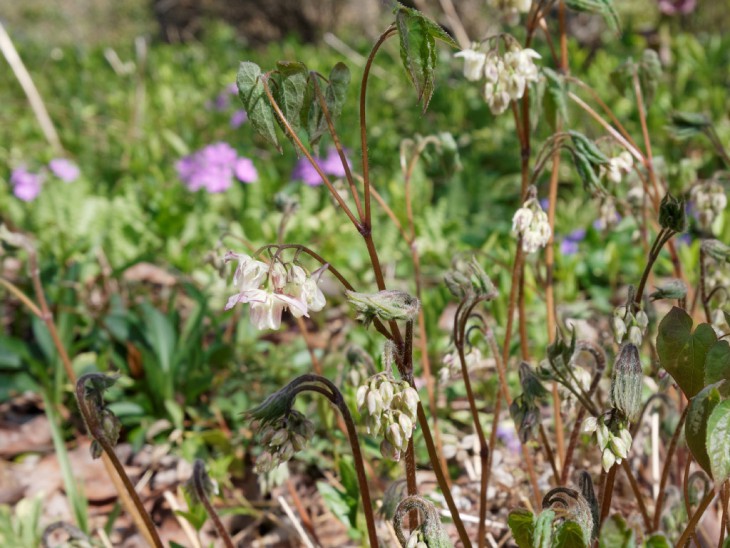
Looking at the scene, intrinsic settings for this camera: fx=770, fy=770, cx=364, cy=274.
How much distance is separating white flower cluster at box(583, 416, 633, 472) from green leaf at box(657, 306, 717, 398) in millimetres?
113

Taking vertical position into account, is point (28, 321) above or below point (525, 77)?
above

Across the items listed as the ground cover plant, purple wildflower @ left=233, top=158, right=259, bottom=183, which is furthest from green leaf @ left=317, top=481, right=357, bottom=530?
purple wildflower @ left=233, top=158, right=259, bottom=183

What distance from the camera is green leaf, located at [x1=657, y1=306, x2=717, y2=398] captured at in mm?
1038

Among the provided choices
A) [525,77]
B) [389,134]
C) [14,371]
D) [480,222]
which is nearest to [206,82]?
[389,134]

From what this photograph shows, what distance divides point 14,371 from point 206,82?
12.1 ft

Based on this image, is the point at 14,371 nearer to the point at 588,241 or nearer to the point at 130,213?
the point at 130,213

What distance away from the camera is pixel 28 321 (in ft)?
10.2

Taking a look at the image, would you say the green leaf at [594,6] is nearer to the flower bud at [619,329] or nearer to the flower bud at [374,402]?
the flower bud at [619,329]

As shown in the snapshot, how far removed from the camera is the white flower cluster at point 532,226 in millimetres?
1299

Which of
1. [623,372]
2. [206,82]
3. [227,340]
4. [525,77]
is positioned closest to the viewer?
[623,372]

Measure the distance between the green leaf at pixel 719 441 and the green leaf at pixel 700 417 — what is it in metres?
0.05

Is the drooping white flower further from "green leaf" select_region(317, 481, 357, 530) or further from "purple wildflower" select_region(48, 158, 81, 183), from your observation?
"purple wildflower" select_region(48, 158, 81, 183)

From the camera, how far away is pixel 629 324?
118 centimetres

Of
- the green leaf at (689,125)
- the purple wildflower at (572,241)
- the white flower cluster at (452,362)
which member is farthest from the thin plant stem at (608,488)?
the purple wildflower at (572,241)
